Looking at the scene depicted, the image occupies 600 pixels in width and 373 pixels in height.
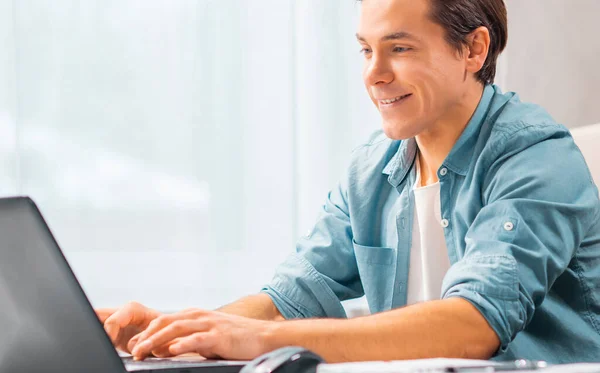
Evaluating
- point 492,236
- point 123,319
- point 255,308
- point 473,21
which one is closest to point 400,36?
point 473,21

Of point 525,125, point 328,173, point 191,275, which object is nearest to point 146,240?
point 191,275

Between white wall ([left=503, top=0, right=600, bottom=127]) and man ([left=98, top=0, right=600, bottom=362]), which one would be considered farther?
white wall ([left=503, top=0, right=600, bottom=127])

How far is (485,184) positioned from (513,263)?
0.23 metres

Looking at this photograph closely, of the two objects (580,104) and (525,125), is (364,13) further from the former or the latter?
(580,104)

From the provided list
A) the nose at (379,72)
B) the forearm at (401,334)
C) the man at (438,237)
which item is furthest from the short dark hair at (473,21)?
the forearm at (401,334)

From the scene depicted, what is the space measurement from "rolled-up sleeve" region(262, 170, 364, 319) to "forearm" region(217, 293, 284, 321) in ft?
0.04

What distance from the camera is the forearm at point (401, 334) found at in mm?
842

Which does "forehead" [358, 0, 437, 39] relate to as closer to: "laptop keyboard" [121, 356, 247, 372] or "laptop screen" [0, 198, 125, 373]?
"laptop keyboard" [121, 356, 247, 372]

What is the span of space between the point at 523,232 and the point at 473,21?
43 centimetres

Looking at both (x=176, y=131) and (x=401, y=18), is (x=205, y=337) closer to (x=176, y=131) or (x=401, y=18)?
(x=401, y=18)

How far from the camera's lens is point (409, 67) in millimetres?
1225

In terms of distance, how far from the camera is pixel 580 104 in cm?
222

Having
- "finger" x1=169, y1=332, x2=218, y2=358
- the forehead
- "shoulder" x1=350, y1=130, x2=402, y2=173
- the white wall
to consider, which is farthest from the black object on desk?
the white wall

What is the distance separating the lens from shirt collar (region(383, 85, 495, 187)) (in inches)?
48.1
